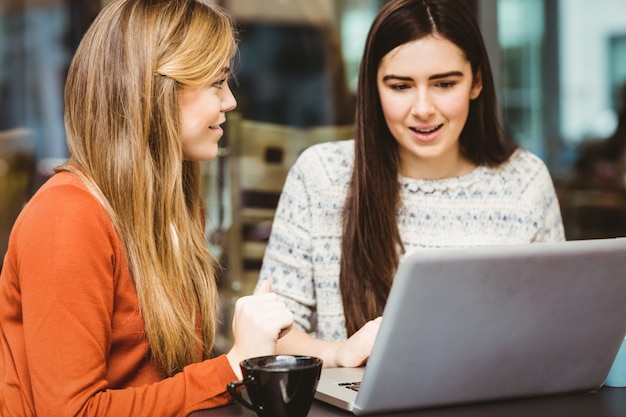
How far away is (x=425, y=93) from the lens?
5.46 feet

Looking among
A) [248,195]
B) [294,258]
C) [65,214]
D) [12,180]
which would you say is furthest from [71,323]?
[12,180]

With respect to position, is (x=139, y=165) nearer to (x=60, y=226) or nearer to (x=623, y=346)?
(x=60, y=226)

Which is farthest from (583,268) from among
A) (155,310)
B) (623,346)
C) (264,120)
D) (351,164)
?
(264,120)

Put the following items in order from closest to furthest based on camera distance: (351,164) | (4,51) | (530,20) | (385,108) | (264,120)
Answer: (385,108) → (351,164) → (4,51) → (264,120) → (530,20)

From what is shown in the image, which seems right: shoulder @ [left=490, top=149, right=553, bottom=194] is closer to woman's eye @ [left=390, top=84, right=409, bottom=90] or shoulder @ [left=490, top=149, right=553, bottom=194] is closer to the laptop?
woman's eye @ [left=390, top=84, right=409, bottom=90]

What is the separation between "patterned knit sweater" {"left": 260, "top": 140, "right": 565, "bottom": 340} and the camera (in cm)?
177

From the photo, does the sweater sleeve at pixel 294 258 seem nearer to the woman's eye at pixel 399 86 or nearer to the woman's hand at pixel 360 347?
the woman's eye at pixel 399 86

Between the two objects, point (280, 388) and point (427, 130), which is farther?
point (427, 130)

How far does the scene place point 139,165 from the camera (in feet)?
4.05

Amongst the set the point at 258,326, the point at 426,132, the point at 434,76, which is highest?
the point at 434,76

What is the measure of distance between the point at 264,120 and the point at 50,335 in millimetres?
3277

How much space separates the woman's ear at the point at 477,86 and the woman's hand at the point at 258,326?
0.86 meters

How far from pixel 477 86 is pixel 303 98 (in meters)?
2.58

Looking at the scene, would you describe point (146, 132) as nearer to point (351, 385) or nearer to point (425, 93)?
point (351, 385)
